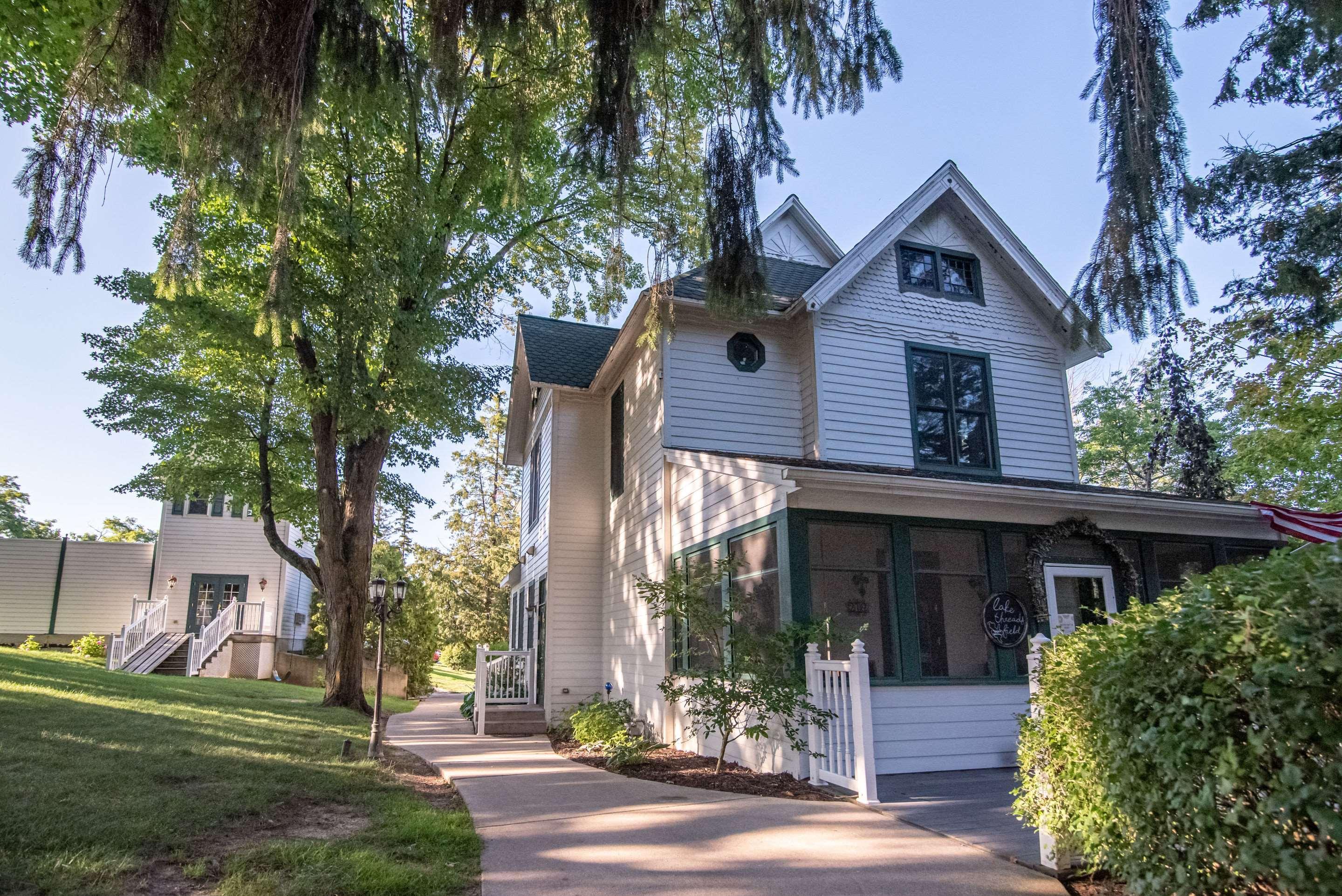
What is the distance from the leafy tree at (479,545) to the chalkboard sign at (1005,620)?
22437mm

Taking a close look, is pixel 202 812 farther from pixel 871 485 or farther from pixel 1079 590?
pixel 1079 590

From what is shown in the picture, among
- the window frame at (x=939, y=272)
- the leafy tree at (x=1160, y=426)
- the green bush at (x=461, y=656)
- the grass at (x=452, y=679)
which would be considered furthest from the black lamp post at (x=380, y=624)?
the green bush at (x=461, y=656)

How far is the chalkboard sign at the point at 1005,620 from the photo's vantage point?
26.9ft

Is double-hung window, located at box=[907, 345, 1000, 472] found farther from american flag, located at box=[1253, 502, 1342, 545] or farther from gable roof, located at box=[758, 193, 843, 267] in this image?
gable roof, located at box=[758, 193, 843, 267]

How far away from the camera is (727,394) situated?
1027cm

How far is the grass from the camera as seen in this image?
26141mm

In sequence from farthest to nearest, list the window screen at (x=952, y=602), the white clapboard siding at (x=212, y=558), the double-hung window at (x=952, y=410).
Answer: the white clapboard siding at (x=212, y=558), the double-hung window at (x=952, y=410), the window screen at (x=952, y=602)

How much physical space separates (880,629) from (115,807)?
633 cm

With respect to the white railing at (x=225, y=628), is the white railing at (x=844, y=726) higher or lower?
lower

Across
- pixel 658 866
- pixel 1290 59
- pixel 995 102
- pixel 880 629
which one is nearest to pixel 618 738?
pixel 880 629

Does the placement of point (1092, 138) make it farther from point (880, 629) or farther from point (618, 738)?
point (618, 738)

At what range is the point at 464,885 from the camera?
4.14 m

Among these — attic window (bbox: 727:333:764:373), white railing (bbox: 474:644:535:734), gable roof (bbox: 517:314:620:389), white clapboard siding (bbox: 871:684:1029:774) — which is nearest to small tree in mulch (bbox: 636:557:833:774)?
white clapboard siding (bbox: 871:684:1029:774)

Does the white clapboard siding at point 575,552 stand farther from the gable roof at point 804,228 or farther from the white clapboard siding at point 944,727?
the white clapboard siding at point 944,727
